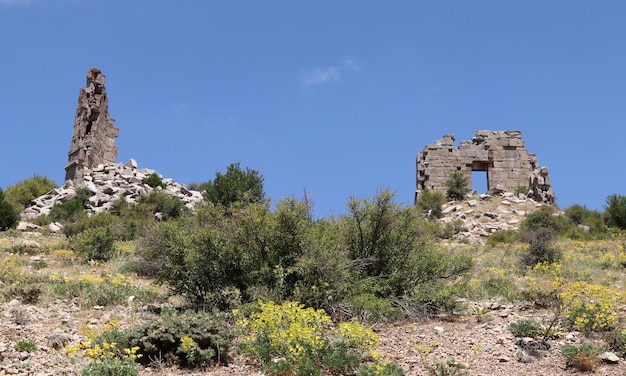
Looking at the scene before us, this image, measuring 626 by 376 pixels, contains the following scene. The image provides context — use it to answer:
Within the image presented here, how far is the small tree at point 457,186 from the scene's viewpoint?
101ft

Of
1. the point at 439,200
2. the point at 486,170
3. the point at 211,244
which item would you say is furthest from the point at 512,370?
the point at 486,170

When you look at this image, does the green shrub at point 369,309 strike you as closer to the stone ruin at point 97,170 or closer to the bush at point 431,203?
the bush at point 431,203

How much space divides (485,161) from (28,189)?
72.6 ft

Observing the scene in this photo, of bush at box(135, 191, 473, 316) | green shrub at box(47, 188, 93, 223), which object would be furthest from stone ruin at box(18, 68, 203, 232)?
bush at box(135, 191, 473, 316)

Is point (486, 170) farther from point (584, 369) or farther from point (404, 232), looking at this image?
point (584, 369)

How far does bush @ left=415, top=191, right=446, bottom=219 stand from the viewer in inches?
1112

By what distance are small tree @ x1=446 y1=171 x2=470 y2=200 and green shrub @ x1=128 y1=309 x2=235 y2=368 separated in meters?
23.9

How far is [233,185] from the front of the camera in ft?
90.8

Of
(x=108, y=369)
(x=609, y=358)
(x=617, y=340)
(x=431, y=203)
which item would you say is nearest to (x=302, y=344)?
(x=108, y=369)

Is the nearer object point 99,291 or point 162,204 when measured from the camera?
point 99,291

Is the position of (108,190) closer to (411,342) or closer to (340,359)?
(411,342)

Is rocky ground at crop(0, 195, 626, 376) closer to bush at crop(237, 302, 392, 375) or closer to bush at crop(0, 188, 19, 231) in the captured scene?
bush at crop(237, 302, 392, 375)

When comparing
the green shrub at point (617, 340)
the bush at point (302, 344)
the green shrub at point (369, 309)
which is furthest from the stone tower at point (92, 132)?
the green shrub at point (617, 340)

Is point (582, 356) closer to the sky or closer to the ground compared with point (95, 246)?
closer to the ground
